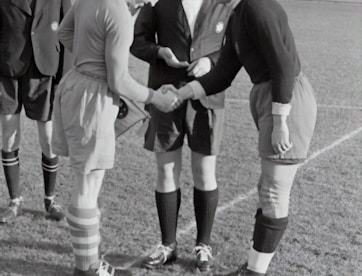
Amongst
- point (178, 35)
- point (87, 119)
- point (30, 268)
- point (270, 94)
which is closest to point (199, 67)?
point (178, 35)

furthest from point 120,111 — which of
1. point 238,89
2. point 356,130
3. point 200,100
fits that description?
point 238,89

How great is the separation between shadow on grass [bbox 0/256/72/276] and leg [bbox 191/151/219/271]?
88cm

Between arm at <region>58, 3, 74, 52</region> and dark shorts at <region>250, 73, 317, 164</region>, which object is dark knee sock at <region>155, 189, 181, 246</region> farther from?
arm at <region>58, 3, 74, 52</region>

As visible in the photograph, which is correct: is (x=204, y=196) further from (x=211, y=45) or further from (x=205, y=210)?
(x=211, y=45)

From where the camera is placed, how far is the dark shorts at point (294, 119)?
11.4 ft

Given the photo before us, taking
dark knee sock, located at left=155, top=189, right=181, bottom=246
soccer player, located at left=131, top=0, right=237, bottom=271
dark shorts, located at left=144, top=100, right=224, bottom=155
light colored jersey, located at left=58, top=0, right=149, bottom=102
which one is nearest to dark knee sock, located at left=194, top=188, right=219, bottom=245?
soccer player, located at left=131, top=0, right=237, bottom=271

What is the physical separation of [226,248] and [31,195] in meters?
1.82

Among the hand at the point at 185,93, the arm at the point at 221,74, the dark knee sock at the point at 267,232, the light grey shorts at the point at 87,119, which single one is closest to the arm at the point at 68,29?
the light grey shorts at the point at 87,119

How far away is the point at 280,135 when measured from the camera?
3402 mm

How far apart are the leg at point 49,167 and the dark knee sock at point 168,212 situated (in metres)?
1.03

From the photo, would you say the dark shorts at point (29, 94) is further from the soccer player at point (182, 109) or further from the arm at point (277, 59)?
the arm at point (277, 59)

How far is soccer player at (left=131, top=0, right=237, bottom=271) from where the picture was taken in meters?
3.90

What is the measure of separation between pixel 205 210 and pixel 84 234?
0.88 metres

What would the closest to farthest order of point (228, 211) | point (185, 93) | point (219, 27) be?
point (185, 93), point (219, 27), point (228, 211)
